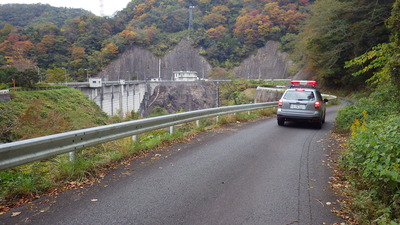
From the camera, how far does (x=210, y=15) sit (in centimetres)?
11475

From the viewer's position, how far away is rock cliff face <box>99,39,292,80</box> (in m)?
88.6

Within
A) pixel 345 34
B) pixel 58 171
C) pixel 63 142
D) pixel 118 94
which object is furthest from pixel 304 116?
pixel 118 94

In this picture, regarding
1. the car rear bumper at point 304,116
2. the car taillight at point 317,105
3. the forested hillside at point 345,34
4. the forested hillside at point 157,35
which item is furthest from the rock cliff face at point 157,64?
the car taillight at point 317,105

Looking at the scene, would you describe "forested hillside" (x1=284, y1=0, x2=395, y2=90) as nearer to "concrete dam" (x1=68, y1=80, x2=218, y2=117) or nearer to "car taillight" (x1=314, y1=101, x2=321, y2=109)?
"car taillight" (x1=314, y1=101, x2=321, y2=109)

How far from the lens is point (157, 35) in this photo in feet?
364

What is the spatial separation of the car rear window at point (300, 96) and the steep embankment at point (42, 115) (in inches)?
502

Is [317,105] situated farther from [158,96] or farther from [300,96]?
[158,96]

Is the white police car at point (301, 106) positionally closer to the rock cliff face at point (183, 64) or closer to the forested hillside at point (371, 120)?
the forested hillside at point (371, 120)

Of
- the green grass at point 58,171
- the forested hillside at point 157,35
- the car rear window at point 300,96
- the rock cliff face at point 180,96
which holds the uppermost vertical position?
the forested hillside at point 157,35

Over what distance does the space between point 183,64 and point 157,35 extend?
Answer: 20.5 metres

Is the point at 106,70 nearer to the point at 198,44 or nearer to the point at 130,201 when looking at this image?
the point at 198,44

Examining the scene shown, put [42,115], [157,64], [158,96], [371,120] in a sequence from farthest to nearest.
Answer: [157,64], [158,96], [42,115], [371,120]

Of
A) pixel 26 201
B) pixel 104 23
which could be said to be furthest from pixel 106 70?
pixel 26 201

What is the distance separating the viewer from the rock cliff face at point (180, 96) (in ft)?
229
